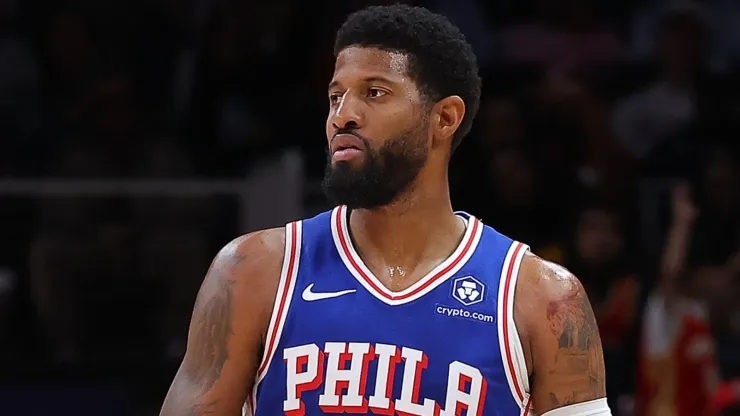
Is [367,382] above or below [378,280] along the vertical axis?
below

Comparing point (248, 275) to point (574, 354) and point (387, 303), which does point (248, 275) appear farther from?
point (574, 354)

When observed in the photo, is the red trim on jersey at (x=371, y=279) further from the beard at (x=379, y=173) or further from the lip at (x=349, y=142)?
the lip at (x=349, y=142)

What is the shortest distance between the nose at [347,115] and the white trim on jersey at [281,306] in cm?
28

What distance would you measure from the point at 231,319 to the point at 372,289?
301 mm

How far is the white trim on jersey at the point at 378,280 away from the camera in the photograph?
262cm

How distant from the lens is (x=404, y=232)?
2.74m

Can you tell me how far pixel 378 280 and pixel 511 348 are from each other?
1.03 feet

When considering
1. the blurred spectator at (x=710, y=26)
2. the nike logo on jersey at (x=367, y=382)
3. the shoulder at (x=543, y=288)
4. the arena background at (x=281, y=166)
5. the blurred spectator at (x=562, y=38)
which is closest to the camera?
the nike logo on jersey at (x=367, y=382)

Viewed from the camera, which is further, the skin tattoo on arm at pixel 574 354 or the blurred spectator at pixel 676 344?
the blurred spectator at pixel 676 344

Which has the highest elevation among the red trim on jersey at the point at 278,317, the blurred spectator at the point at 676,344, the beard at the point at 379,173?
the beard at the point at 379,173

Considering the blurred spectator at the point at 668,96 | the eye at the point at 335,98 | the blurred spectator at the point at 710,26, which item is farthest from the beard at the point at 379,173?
the blurred spectator at the point at 710,26

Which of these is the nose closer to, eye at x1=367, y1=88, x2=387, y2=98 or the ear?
eye at x1=367, y1=88, x2=387, y2=98

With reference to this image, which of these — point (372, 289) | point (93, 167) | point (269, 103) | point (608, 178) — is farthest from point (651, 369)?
point (372, 289)

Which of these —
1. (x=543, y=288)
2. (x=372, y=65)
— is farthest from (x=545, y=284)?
(x=372, y=65)
